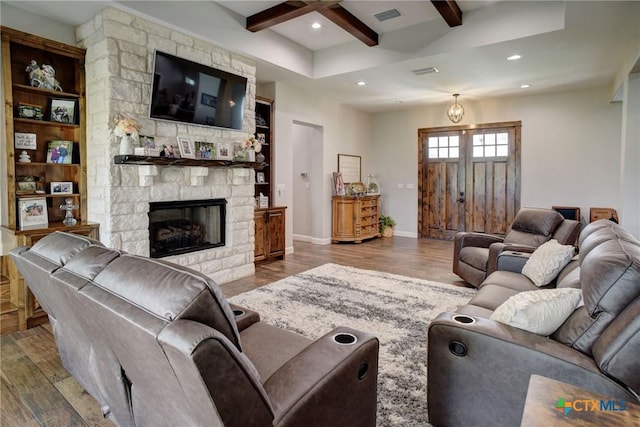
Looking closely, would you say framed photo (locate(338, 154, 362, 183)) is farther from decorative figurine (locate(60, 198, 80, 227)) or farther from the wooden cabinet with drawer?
decorative figurine (locate(60, 198, 80, 227))

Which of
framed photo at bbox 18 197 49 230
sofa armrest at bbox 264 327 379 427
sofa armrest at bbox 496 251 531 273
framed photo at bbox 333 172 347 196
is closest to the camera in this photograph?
sofa armrest at bbox 264 327 379 427

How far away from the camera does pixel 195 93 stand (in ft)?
13.1

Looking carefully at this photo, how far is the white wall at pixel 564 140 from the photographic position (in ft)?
19.6

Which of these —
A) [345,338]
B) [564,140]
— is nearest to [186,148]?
[345,338]

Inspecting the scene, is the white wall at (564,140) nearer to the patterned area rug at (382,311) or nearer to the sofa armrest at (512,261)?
the patterned area rug at (382,311)

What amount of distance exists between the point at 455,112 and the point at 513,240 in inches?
130

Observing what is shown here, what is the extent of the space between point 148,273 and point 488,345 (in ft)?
4.58

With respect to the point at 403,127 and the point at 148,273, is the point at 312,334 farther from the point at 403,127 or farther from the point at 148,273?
the point at 403,127

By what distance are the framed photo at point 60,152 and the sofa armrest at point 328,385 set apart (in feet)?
11.4

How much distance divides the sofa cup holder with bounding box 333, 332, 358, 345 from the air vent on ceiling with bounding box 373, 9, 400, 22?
156 inches

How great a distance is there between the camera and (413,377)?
225 centimetres

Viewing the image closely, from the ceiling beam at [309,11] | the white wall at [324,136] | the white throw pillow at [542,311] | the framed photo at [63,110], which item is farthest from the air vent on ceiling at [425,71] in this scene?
the framed photo at [63,110]

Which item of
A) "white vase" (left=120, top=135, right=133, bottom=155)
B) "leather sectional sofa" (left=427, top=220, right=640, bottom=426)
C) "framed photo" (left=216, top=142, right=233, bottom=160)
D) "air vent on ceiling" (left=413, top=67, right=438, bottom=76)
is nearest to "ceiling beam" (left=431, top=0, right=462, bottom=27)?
"air vent on ceiling" (left=413, top=67, right=438, bottom=76)

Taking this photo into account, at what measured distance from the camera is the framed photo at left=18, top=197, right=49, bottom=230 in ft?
10.8
